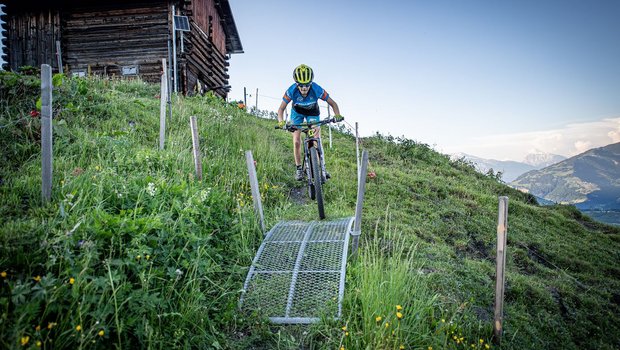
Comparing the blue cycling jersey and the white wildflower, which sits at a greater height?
the blue cycling jersey

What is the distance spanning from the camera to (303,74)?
6.05 m

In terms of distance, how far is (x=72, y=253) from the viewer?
2.82 m

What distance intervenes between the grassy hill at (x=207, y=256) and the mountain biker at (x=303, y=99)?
1341 mm

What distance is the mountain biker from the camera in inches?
239

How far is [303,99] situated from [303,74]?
1.71 feet

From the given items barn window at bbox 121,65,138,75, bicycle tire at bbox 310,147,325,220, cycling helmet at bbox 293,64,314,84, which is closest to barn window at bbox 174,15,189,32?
barn window at bbox 121,65,138,75

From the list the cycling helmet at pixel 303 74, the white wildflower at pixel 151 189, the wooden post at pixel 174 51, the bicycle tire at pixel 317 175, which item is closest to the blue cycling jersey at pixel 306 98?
the cycling helmet at pixel 303 74

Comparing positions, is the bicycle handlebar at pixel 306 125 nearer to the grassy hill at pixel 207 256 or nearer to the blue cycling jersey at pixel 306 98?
the blue cycling jersey at pixel 306 98

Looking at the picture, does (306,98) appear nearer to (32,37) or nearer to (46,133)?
(46,133)

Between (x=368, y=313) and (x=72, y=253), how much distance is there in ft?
8.59

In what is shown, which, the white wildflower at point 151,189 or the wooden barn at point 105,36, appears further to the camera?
the wooden barn at point 105,36

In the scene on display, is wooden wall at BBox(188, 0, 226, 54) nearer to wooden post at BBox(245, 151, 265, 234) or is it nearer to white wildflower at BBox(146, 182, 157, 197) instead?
wooden post at BBox(245, 151, 265, 234)

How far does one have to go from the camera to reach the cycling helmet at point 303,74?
19.8ft

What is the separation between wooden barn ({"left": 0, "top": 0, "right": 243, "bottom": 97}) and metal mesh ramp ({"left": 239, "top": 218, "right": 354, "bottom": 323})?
39.3ft
